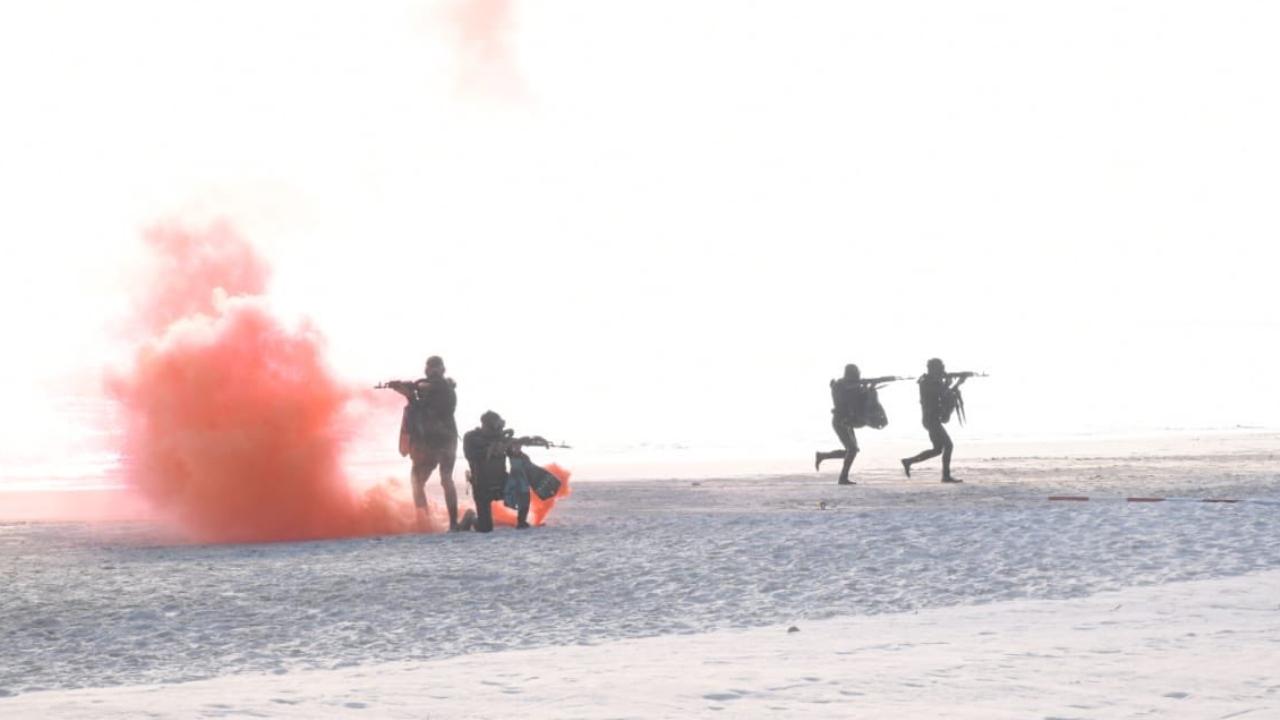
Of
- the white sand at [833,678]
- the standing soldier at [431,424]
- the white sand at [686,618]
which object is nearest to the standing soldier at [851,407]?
the white sand at [686,618]

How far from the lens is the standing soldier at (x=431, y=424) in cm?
2047

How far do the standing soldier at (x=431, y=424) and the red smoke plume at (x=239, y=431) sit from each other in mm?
1508

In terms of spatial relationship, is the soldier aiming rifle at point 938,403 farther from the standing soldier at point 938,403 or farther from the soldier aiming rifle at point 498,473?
the soldier aiming rifle at point 498,473

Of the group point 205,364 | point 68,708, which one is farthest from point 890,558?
point 205,364

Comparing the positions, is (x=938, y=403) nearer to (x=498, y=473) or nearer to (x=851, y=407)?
(x=851, y=407)

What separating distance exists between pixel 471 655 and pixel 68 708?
2681mm

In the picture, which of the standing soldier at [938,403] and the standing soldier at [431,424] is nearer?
the standing soldier at [431,424]

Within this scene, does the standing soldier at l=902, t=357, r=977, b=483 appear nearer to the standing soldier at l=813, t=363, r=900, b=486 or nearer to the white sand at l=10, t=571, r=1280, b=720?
the standing soldier at l=813, t=363, r=900, b=486

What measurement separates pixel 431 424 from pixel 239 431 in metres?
3.37

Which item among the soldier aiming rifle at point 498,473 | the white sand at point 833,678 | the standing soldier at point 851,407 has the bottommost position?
the white sand at point 833,678

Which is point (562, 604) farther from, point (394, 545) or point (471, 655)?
point (394, 545)

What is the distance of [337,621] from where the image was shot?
40.0 ft

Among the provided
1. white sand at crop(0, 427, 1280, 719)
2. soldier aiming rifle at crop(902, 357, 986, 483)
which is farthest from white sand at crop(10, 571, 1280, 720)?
soldier aiming rifle at crop(902, 357, 986, 483)

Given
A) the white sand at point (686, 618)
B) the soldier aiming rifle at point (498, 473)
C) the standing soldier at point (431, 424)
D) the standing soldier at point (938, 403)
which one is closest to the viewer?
the white sand at point (686, 618)
